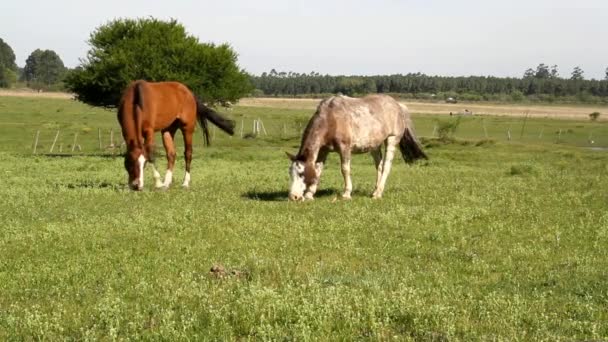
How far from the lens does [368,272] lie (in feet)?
30.1

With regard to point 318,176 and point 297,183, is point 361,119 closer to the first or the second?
point 318,176

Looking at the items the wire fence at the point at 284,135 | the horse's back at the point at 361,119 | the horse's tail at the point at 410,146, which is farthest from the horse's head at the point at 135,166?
the wire fence at the point at 284,135

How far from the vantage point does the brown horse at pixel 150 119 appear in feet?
61.2

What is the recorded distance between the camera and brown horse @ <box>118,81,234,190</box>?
18656mm

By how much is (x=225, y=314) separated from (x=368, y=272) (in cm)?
286

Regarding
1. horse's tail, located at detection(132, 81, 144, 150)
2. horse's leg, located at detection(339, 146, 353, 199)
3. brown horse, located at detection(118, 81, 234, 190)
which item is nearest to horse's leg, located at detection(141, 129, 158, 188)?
brown horse, located at detection(118, 81, 234, 190)

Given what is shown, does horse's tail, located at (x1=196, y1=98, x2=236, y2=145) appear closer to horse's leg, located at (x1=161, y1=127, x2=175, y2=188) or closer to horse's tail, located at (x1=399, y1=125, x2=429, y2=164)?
horse's leg, located at (x1=161, y1=127, x2=175, y2=188)

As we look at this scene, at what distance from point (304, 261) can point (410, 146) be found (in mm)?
10540

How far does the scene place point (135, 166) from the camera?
1855 centimetres

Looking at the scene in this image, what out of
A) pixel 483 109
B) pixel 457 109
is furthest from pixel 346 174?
pixel 483 109

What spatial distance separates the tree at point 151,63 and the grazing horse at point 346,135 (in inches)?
812

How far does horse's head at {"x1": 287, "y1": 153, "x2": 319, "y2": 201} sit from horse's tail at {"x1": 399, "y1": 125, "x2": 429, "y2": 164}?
4.00 metres

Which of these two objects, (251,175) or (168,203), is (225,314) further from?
(251,175)

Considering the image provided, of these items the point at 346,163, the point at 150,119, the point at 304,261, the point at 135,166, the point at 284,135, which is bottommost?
the point at 284,135
